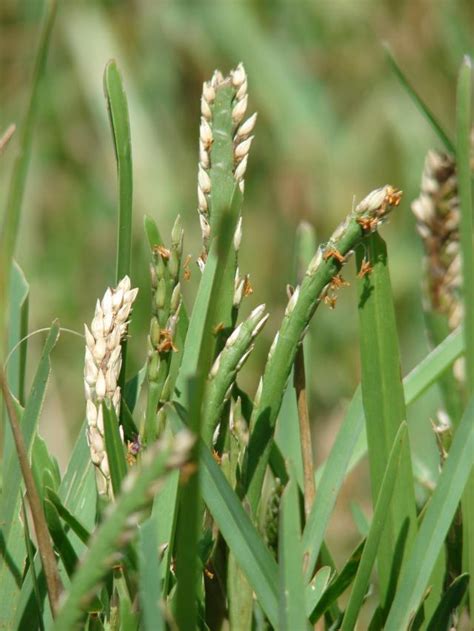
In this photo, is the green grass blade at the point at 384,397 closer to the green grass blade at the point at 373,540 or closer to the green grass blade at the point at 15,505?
the green grass blade at the point at 373,540

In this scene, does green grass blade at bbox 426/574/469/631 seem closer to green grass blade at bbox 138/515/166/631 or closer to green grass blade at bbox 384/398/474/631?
green grass blade at bbox 384/398/474/631

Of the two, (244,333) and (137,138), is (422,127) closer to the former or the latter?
(137,138)

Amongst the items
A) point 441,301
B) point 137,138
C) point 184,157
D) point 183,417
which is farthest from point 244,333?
point 184,157

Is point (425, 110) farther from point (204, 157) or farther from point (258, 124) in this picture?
point (258, 124)

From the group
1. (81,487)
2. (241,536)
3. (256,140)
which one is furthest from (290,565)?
(256,140)

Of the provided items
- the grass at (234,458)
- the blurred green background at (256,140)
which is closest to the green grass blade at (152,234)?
the grass at (234,458)

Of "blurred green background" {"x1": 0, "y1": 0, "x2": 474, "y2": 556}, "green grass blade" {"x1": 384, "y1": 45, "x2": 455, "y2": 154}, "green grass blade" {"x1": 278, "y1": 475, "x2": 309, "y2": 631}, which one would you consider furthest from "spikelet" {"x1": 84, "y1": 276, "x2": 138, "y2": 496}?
"blurred green background" {"x1": 0, "y1": 0, "x2": 474, "y2": 556}

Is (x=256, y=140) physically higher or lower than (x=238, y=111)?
higher
